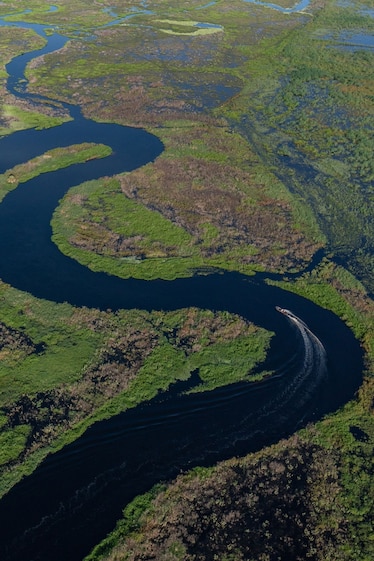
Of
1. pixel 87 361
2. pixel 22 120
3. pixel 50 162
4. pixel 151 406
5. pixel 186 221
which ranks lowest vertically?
pixel 151 406

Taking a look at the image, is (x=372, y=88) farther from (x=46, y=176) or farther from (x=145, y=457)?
(x=145, y=457)

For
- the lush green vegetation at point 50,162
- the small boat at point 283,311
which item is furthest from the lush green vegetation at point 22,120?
the small boat at point 283,311

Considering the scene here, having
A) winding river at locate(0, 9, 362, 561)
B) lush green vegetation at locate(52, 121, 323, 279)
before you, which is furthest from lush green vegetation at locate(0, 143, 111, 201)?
lush green vegetation at locate(52, 121, 323, 279)

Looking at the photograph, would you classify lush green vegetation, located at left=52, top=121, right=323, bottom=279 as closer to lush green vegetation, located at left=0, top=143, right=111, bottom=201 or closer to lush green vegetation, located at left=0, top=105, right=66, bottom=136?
lush green vegetation, located at left=0, top=143, right=111, bottom=201

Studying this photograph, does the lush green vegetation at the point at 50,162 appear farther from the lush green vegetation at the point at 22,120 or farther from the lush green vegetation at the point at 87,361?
the lush green vegetation at the point at 87,361

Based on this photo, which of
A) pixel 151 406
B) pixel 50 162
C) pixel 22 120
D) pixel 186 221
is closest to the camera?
pixel 151 406

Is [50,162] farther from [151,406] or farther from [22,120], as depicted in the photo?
[151,406]

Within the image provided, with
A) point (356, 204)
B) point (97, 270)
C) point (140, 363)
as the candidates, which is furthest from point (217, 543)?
point (356, 204)

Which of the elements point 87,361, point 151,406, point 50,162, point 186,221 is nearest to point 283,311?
point 151,406
